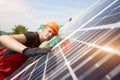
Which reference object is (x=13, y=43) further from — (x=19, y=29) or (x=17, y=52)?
(x=19, y=29)

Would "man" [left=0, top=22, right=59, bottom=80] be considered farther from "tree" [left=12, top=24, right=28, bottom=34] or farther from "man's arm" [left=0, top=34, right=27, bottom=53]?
"tree" [left=12, top=24, right=28, bottom=34]

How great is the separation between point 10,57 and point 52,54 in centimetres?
82

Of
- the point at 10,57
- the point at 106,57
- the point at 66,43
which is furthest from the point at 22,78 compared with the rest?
the point at 106,57

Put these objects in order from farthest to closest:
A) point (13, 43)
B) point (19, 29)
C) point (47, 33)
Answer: point (19, 29), point (47, 33), point (13, 43)

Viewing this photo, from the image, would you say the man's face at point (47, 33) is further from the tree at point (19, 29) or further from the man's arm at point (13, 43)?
the tree at point (19, 29)

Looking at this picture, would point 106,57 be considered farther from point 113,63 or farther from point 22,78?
point 22,78

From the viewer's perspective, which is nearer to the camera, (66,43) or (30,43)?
(30,43)

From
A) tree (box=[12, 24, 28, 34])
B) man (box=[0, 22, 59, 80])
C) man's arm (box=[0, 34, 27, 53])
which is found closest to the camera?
man's arm (box=[0, 34, 27, 53])

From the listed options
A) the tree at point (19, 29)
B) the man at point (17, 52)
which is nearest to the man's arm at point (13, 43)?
the man at point (17, 52)

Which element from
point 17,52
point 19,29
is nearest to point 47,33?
point 17,52

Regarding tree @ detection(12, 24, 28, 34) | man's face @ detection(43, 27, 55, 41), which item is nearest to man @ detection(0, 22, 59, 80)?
man's face @ detection(43, 27, 55, 41)

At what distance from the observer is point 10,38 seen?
440 centimetres

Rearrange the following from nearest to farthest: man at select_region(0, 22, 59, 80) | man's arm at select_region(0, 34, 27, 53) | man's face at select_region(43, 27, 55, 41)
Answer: man's arm at select_region(0, 34, 27, 53)
man at select_region(0, 22, 59, 80)
man's face at select_region(43, 27, 55, 41)

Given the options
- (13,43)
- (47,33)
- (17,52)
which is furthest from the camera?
(47,33)
